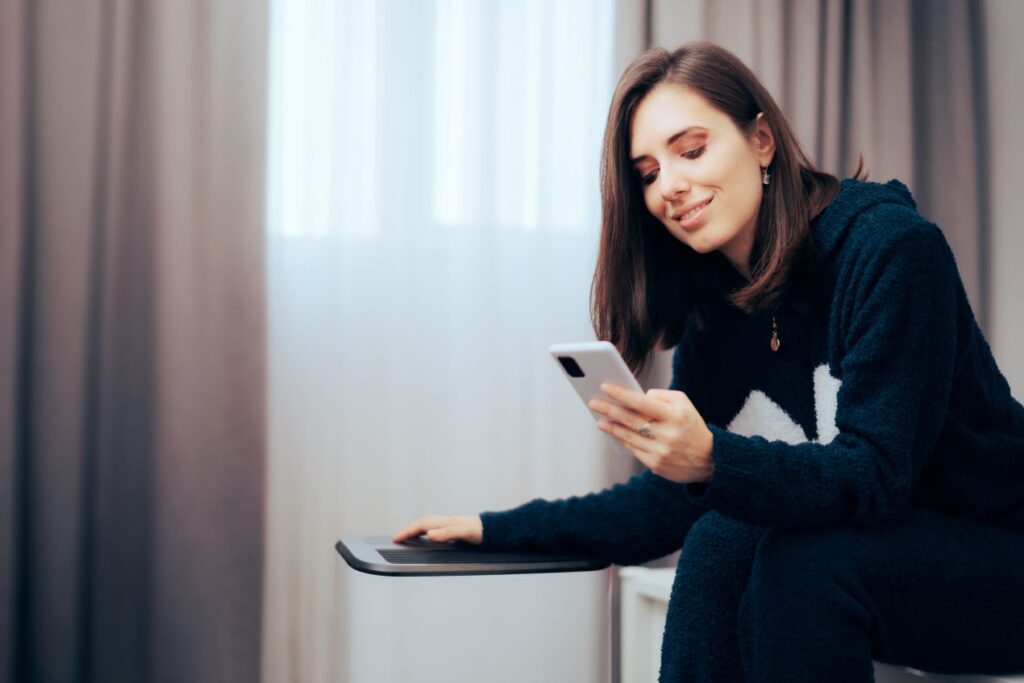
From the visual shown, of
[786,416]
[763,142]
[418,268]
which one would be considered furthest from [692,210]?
[418,268]

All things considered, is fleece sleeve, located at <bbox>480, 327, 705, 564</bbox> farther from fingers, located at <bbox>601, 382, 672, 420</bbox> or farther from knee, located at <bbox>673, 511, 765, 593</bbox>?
fingers, located at <bbox>601, 382, 672, 420</bbox>

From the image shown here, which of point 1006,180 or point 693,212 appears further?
point 1006,180

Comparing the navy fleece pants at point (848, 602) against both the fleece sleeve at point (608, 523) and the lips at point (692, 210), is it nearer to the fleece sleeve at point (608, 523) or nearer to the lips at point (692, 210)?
the fleece sleeve at point (608, 523)

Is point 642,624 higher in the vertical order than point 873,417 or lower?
lower

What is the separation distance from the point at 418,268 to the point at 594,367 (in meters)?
0.94

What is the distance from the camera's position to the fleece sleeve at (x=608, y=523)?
1.07 metres

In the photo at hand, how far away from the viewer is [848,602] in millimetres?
731

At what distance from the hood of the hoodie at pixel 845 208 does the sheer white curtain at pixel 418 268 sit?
0.85 metres

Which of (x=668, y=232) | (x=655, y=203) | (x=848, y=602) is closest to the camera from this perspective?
(x=848, y=602)

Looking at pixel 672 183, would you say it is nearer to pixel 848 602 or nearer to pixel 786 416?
pixel 786 416

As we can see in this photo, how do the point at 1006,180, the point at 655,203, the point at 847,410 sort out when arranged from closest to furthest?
the point at 847,410 < the point at 655,203 < the point at 1006,180

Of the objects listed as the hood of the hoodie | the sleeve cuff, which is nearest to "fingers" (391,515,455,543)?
the sleeve cuff

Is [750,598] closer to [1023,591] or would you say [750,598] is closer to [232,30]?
[1023,591]

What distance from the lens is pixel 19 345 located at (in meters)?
1.49
